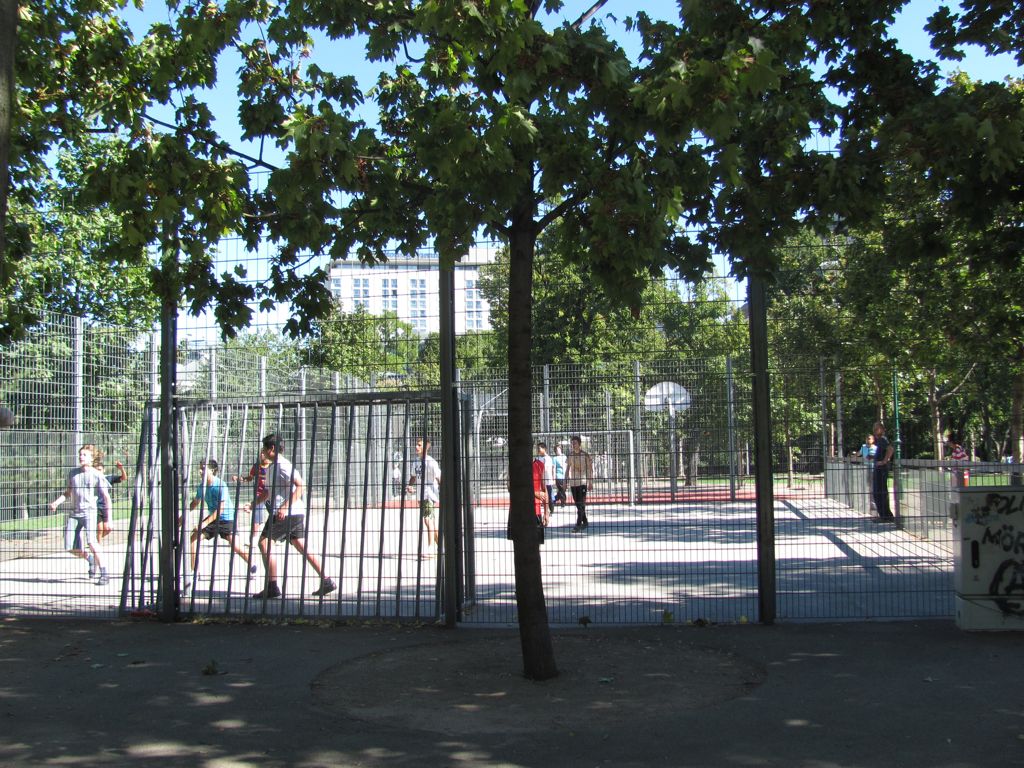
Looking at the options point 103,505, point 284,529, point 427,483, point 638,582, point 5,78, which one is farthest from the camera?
point 103,505

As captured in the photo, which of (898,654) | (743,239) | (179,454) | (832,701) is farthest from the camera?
(179,454)

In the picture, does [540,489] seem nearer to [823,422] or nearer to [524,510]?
[823,422]

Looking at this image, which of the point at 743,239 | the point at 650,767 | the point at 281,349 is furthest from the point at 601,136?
the point at 281,349

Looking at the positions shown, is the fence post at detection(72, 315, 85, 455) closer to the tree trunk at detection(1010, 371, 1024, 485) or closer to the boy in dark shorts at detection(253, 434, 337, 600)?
the boy in dark shorts at detection(253, 434, 337, 600)

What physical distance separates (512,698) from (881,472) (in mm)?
4371

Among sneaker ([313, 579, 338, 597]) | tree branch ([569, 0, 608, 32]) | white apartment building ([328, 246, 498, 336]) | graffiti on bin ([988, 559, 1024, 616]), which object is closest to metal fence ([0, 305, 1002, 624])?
sneaker ([313, 579, 338, 597])

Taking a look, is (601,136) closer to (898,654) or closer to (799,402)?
(799,402)

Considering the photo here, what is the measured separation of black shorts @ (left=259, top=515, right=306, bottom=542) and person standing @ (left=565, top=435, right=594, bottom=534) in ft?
9.09

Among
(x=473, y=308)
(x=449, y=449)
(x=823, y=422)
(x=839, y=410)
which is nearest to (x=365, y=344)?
(x=473, y=308)

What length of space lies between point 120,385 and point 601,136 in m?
6.89

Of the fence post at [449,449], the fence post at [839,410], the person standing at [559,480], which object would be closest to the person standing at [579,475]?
the person standing at [559,480]

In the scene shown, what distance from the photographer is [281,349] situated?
10414 millimetres

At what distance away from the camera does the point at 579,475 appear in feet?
31.7

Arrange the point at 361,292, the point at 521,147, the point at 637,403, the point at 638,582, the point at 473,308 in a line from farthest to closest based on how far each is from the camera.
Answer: the point at 638,582 < the point at 361,292 < the point at 473,308 < the point at 637,403 < the point at 521,147
